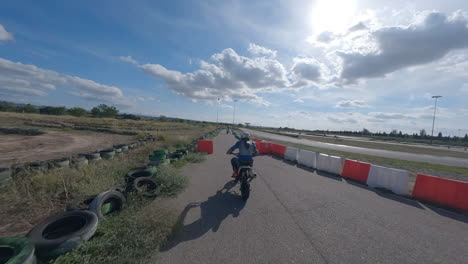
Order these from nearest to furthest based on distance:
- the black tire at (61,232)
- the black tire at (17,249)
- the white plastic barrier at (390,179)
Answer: the black tire at (17,249), the black tire at (61,232), the white plastic barrier at (390,179)

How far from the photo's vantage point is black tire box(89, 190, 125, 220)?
11.6ft

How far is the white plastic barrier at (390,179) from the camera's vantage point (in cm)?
625

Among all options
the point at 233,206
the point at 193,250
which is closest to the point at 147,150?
the point at 233,206

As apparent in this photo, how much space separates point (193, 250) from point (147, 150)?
1012cm

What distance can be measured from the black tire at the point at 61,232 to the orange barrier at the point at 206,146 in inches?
400

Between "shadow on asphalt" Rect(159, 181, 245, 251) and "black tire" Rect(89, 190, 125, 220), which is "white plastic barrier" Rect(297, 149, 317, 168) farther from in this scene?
"black tire" Rect(89, 190, 125, 220)

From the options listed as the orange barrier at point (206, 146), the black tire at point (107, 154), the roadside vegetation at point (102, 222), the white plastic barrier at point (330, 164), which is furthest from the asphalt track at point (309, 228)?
the orange barrier at point (206, 146)

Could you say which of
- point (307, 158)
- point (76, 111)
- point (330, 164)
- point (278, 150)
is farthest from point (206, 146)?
point (76, 111)

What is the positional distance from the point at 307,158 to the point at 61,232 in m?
10.2

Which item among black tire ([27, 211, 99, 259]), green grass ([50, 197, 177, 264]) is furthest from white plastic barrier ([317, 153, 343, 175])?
black tire ([27, 211, 99, 259])

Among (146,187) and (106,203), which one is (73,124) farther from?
(106,203)

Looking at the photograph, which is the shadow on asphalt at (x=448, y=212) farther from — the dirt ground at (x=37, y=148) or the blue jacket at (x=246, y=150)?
the dirt ground at (x=37, y=148)

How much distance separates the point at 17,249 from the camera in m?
2.34

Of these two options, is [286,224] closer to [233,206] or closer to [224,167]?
[233,206]
